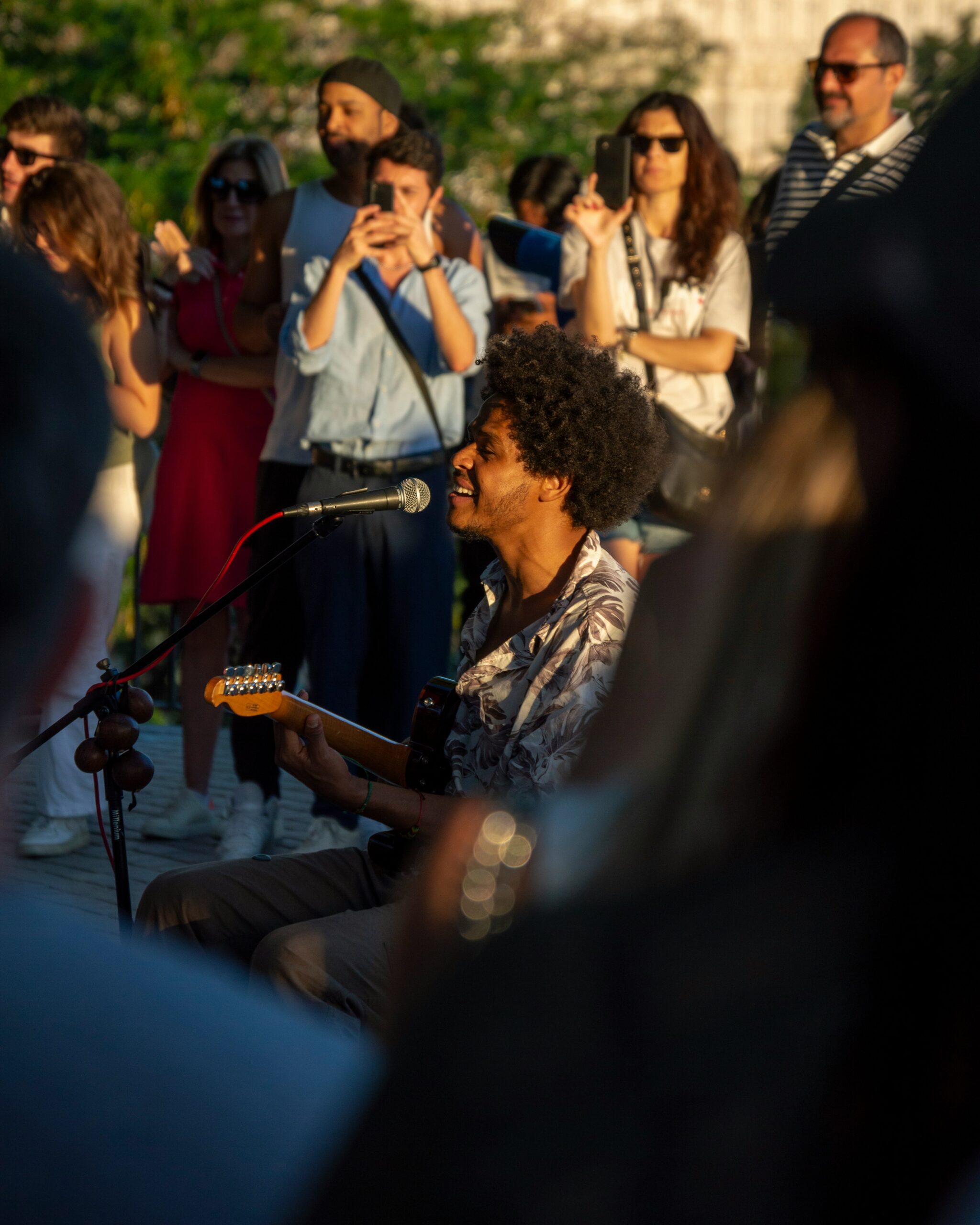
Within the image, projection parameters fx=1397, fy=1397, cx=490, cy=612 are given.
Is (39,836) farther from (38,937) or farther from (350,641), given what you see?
(38,937)

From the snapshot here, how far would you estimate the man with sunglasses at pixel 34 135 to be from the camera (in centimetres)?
563

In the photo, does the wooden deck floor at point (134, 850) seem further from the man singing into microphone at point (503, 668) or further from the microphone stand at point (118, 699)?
the man singing into microphone at point (503, 668)

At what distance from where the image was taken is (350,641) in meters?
4.73

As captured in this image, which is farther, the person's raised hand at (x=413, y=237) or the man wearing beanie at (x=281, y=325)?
the man wearing beanie at (x=281, y=325)

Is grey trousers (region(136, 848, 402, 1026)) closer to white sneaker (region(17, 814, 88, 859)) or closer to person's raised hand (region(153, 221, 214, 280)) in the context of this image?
white sneaker (region(17, 814, 88, 859))

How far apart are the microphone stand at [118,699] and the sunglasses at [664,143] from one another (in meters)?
2.55

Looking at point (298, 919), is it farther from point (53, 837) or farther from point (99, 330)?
point (99, 330)

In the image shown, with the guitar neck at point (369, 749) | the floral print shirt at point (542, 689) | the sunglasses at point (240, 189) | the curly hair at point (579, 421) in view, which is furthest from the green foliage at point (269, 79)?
the floral print shirt at point (542, 689)

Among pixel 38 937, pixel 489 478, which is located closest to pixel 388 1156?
pixel 38 937

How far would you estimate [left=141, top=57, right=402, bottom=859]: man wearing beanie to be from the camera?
16.0ft

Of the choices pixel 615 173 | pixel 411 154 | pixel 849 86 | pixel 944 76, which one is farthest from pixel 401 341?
pixel 944 76

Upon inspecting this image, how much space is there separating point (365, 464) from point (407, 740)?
1.57 m

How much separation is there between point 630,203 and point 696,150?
31 centimetres

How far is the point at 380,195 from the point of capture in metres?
4.76
